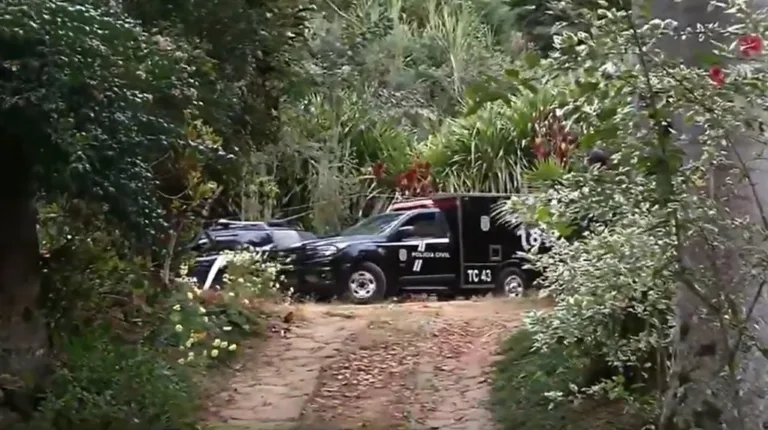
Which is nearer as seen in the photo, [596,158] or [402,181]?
[596,158]

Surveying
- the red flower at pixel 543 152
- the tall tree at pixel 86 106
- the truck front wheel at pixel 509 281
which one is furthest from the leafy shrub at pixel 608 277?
the truck front wheel at pixel 509 281

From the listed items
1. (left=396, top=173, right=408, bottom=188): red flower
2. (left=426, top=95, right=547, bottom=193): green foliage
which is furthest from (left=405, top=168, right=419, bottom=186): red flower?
(left=426, top=95, right=547, bottom=193): green foliage

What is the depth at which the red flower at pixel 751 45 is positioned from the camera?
3646 mm

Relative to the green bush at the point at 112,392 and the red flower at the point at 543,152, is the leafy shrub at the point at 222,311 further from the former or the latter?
the red flower at the point at 543,152

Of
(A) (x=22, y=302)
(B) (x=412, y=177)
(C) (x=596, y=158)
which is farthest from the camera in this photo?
(B) (x=412, y=177)

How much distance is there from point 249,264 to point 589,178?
7614mm

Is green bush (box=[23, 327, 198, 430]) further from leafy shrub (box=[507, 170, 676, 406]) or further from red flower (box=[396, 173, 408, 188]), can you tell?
red flower (box=[396, 173, 408, 188])

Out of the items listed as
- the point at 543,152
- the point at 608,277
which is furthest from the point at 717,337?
the point at 543,152

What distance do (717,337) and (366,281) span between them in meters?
8.70

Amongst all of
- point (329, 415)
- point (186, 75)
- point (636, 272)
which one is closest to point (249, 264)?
point (329, 415)

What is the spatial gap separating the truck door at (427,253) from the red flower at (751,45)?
9.25 metres

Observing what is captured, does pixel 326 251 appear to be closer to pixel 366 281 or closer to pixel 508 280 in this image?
pixel 366 281

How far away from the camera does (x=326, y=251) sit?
41.6ft

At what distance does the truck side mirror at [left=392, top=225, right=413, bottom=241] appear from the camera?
42.3 feet
